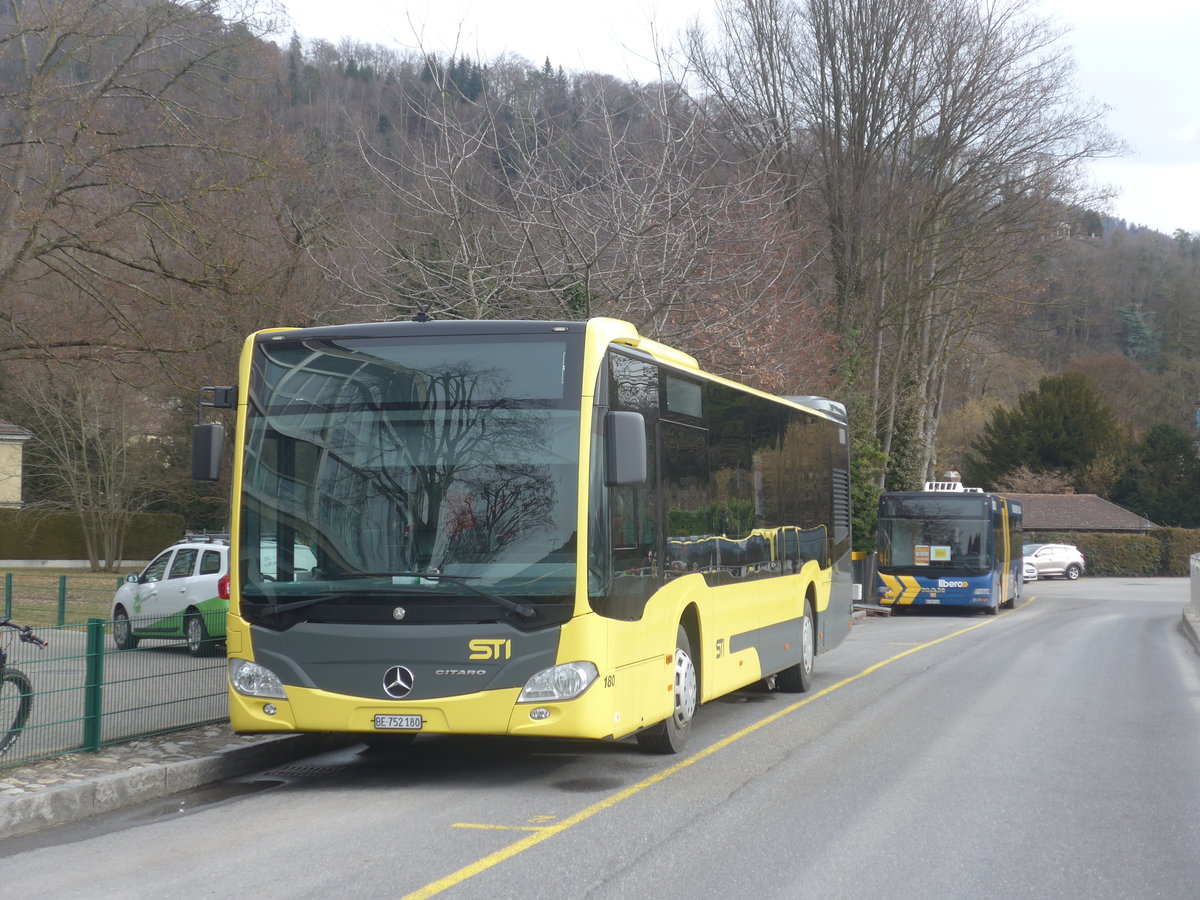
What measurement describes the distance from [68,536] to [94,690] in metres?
45.5

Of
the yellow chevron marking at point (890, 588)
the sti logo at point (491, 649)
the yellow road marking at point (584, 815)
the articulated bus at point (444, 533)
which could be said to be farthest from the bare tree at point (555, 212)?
the yellow chevron marking at point (890, 588)

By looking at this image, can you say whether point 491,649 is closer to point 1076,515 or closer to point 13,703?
point 13,703

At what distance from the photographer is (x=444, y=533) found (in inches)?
326

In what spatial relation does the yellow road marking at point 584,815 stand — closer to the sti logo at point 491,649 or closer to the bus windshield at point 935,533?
the sti logo at point 491,649

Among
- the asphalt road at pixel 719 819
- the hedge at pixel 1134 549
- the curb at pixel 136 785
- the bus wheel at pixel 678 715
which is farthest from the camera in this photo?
the hedge at pixel 1134 549

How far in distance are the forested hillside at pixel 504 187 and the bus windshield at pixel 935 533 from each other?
99.4 inches

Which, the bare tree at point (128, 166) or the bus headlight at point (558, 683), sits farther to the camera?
the bare tree at point (128, 166)

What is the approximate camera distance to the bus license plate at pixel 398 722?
8.16m

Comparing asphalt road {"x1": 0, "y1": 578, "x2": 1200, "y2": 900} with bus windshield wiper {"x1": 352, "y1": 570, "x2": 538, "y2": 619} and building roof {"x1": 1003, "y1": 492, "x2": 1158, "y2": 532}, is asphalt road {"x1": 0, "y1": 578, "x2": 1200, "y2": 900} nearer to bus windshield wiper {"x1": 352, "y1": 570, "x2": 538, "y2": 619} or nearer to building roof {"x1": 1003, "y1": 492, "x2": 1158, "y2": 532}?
bus windshield wiper {"x1": 352, "y1": 570, "x2": 538, "y2": 619}

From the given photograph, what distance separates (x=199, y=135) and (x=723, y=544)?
417 inches

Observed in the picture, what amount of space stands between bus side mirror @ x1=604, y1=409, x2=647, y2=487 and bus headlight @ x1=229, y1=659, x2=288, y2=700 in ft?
8.27

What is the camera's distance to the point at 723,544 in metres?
11.0

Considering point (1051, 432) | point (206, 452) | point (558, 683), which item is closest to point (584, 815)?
point (558, 683)

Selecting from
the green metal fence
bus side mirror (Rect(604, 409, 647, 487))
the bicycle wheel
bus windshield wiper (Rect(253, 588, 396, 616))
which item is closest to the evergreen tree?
the green metal fence
